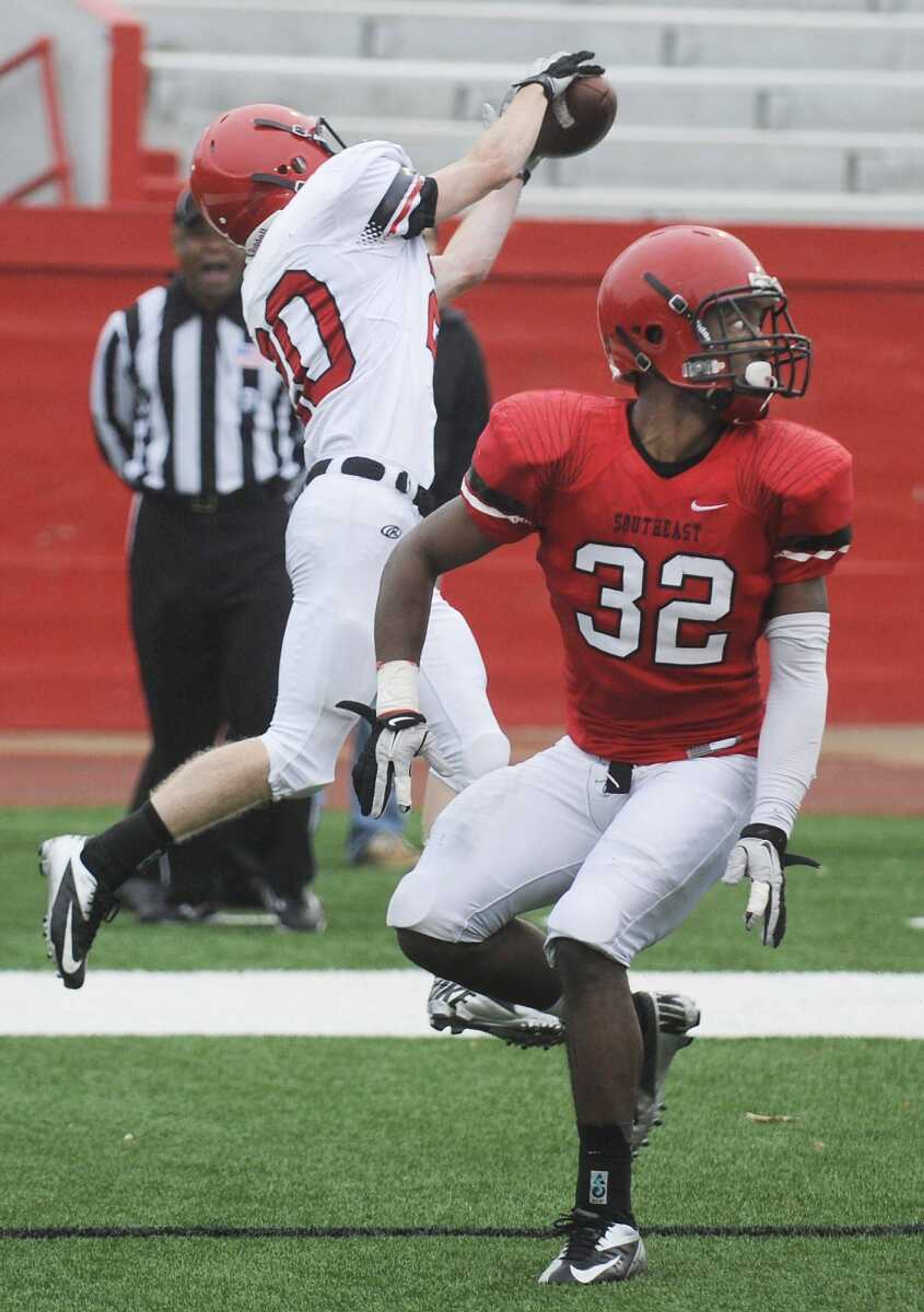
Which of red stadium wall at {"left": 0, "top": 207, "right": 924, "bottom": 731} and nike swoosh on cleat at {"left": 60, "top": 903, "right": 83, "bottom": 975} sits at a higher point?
nike swoosh on cleat at {"left": 60, "top": 903, "right": 83, "bottom": 975}

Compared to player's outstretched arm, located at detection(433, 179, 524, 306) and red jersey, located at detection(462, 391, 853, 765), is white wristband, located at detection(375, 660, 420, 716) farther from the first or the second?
player's outstretched arm, located at detection(433, 179, 524, 306)

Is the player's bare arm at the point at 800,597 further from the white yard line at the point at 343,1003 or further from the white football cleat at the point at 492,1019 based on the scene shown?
the white yard line at the point at 343,1003

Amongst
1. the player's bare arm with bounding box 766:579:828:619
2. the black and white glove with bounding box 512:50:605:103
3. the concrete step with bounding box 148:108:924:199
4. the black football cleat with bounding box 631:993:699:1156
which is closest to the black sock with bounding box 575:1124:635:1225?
the black football cleat with bounding box 631:993:699:1156

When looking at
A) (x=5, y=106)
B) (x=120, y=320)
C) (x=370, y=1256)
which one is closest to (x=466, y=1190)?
(x=370, y=1256)

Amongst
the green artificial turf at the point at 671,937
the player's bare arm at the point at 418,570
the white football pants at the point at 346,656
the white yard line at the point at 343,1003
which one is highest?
the player's bare arm at the point at 418,570

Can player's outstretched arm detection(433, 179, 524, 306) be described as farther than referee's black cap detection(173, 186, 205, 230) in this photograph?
No

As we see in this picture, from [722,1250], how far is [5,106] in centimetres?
963

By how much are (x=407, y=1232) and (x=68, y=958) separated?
32.7 inches

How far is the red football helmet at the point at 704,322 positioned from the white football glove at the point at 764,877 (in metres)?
0.63

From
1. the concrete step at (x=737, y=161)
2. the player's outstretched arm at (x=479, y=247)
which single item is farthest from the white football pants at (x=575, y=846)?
the concrete step at (x=737, y=161)

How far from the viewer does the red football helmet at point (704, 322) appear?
3.21 m

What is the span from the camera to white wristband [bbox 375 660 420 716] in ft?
10.9

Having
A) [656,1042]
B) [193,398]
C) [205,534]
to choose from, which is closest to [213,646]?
[205,534]

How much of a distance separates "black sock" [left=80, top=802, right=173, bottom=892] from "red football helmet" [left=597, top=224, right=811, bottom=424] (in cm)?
117
